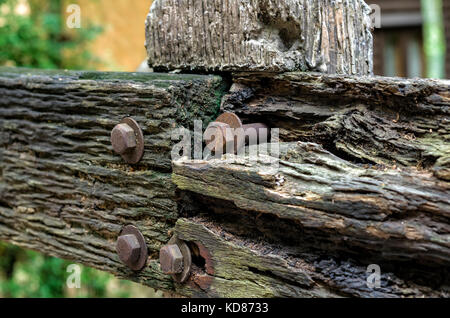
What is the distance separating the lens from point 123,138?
1603 millimetres

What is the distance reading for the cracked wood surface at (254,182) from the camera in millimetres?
1187

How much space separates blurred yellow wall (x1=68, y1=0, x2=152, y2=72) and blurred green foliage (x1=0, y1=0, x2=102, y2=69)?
0.49m

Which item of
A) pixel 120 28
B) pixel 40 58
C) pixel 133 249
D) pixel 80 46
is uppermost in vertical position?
pixel 120 28

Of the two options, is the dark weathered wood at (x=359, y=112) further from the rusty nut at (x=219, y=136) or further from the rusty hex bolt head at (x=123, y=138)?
the rusty hex bolt head at (x=123, y=138)

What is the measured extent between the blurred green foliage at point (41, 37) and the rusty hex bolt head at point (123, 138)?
287 centimetres

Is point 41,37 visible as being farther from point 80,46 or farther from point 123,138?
point 123,138

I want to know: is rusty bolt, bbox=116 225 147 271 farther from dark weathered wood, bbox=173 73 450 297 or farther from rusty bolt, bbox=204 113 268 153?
rusty bolt, bbox=204 113 268 153

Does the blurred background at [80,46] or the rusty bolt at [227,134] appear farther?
the blurred background at [80,46]

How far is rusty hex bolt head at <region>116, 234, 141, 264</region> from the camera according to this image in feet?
5.45

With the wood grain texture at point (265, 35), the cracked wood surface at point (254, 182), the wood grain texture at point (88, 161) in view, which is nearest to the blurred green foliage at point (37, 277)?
the wood grain texture at point (88, 161)

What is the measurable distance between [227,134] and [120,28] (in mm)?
4959

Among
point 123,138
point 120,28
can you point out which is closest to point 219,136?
point 123,138
